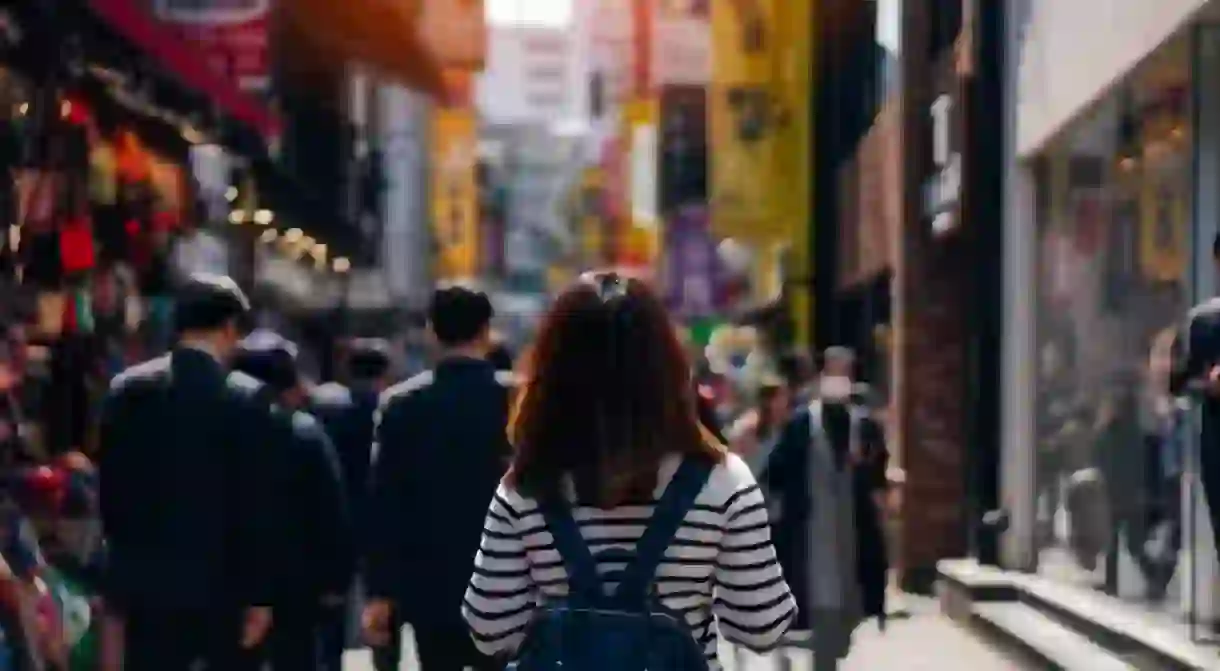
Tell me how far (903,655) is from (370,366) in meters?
4.56

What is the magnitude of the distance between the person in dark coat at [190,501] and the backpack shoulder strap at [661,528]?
2.88m

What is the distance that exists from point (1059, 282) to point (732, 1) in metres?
21.5

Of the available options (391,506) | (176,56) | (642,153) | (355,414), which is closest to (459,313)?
(391,506)

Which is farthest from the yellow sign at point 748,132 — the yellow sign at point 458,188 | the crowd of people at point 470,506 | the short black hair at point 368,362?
the yellow sign at point 458,188

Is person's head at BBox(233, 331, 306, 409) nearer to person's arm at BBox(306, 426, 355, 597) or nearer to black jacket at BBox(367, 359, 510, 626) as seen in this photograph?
person's arm at BBox(306, 426, 355, 597)

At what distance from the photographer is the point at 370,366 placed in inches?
438

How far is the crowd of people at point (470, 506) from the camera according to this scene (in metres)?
4.37

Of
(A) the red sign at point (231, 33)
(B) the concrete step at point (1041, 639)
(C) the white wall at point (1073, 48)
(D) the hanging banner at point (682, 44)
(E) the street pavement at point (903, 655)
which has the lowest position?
(E) the street pavement at point (903, 655)

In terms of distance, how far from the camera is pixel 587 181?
435 ft

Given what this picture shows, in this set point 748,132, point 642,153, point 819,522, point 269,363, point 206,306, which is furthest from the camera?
point 642,153

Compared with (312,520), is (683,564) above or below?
above

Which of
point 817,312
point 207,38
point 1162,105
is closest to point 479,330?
point 1162,105

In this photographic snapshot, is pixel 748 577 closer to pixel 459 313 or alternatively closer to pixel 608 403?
pixel 608 403

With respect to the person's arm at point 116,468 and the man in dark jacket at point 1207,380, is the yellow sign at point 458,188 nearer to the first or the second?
the man in dark jacket at point 1207,380
